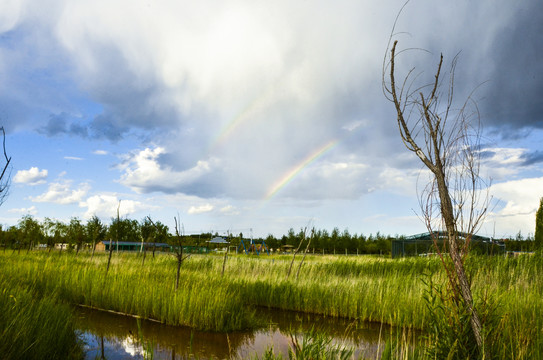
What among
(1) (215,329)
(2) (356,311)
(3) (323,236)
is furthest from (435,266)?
(3) (323,236)

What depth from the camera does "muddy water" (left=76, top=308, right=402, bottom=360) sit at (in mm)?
6215

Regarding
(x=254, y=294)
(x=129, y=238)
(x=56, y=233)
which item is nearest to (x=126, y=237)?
(x=129, y=238)

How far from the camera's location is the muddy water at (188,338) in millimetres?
6215

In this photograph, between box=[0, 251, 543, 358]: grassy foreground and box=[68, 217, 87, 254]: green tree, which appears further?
box=[68, 217, 87, 254]: green tree

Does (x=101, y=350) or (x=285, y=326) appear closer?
(x=101, y=350)

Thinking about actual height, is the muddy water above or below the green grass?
below

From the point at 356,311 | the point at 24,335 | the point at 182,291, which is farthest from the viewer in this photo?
the point at 356,311

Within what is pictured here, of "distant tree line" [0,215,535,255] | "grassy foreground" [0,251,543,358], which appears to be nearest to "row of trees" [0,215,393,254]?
"distant tree line" [0,215,535,255]

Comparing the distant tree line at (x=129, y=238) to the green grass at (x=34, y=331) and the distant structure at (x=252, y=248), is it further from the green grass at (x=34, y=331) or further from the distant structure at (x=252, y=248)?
the green grass at (x=34, y=331)

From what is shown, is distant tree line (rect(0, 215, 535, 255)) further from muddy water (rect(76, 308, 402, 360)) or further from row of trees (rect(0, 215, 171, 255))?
muddy water (rect(76, 308, 402, 360))

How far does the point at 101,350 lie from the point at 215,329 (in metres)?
2.16

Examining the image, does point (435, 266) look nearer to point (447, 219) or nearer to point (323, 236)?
point (447, 219)

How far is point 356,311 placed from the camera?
9367mm

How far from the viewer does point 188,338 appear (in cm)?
706
